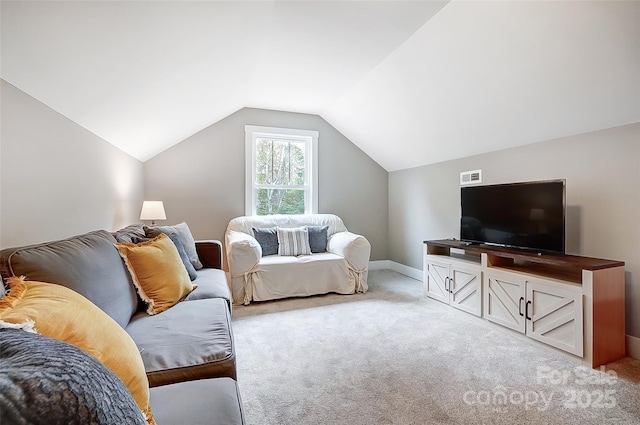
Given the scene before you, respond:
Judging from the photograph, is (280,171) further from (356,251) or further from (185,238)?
(185,238)

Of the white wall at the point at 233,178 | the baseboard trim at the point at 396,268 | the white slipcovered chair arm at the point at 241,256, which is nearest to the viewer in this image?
the white slipcovered chair arm at the point at 241,256

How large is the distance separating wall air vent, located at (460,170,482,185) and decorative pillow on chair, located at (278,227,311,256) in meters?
2.07

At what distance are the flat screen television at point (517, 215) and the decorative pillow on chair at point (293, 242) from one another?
74.2 inches

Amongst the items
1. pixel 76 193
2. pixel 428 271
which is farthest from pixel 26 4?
pixel 428 271

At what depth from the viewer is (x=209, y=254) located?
300cm

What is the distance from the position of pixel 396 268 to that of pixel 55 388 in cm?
488

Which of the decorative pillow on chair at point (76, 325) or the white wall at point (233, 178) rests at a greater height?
the white wall at point (233, 178)

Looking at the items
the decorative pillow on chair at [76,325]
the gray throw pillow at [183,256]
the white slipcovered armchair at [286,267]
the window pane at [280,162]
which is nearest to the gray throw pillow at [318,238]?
the white slipcovered armchair at [286,267]

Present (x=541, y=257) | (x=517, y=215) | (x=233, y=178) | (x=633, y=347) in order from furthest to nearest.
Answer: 1. (x=233, y=178)
2. (x=517, y=215)
3. (x=541, y=257)
4. (x=633, y=347)

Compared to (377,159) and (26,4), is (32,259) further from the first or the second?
(377,159)

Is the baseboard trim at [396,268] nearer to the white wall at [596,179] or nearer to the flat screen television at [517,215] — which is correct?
the flat screen television at [517,215]

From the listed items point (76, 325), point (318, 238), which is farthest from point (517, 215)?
point (76, 325)

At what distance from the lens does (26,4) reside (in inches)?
47.3

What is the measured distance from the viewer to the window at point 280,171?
14.6 feet
